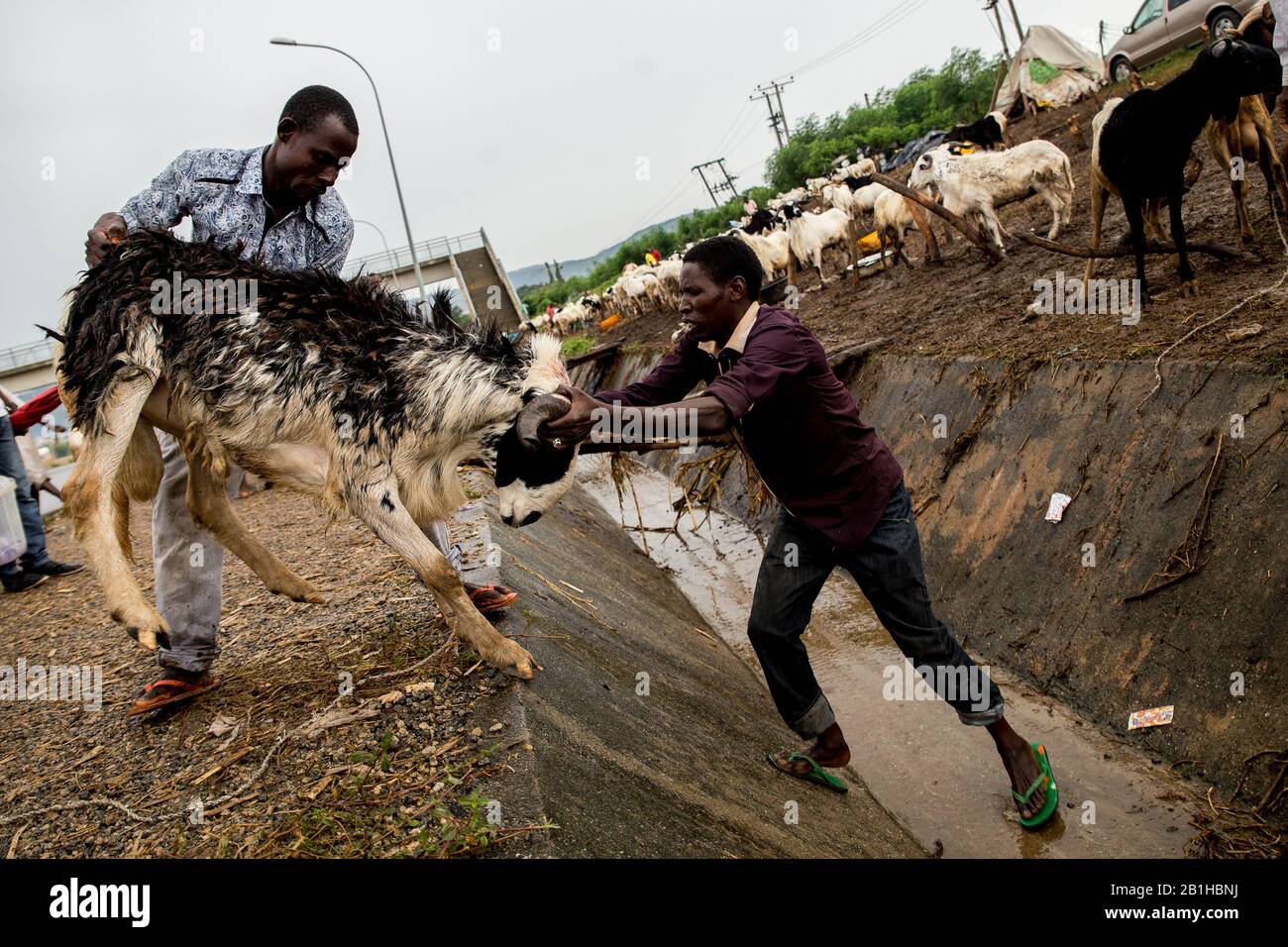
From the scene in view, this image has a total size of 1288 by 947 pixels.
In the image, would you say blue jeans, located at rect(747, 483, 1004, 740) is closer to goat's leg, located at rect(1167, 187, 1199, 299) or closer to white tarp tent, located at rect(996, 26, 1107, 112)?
goat's leg, located at rect(1167, 187, 1199, 299)

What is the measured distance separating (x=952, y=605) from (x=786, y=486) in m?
2.93

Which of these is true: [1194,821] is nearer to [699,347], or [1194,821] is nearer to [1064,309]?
[699,347]

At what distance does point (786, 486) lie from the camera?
383 cm

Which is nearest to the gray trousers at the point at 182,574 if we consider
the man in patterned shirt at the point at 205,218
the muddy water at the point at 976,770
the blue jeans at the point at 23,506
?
the man in patterned shirt at the point at 205,218

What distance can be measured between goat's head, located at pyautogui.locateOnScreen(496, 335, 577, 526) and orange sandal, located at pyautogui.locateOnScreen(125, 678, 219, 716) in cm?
167

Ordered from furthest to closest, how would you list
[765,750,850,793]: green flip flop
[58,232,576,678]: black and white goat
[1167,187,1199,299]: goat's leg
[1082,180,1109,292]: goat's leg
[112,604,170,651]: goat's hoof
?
1. [1082,180,1109,292]: goat's leg
2. [1167,187,1199,299]: goat's leg
3. [765,750,850,793]: green flip flop
4. [58,232,576,678]: black and white goat
5. [112,604,170,651]: goat's hoof

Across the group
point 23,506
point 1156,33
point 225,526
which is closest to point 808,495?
point 225,526

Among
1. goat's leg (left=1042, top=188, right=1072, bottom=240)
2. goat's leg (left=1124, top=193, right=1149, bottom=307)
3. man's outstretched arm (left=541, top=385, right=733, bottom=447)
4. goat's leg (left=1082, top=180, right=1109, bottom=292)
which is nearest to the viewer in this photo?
man's outstretched arm (left=541, top=385, right=733, bottom=447)

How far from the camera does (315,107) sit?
3.96 meters

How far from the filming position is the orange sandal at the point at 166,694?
3.98 meters

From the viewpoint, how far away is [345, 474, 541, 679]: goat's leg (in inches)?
151

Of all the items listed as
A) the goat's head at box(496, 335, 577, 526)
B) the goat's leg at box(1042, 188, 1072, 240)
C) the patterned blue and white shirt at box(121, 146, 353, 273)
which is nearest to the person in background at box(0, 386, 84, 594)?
the patterned blue and white shirt at box(121, 146, 353, 273)

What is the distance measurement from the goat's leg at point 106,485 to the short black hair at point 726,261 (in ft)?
8.16
